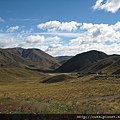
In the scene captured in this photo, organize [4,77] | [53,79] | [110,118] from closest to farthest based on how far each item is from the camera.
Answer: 1. [110,118]
2. [53,79]
3. [4,77]

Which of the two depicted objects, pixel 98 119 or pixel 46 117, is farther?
pixel 46 117

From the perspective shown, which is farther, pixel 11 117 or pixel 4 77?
pixel 4 77

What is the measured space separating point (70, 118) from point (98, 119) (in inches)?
41.7

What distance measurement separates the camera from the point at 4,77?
185 m

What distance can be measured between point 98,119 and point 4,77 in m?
182

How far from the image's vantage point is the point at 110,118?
8.95 meters

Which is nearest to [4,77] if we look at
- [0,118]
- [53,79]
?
[53,79]

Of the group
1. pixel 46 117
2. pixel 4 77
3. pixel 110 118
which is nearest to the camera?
pixel 110 118

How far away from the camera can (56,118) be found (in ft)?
30.7

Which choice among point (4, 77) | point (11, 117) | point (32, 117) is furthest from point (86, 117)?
point (4, 77)

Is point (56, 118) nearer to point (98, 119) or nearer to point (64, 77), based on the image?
point (98, 119)

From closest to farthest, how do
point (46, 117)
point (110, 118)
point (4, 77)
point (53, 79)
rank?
point (110, 118)
point (46, 117)
point (53, 79)
point (4, 77)

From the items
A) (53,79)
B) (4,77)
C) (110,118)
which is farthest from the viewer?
(4,77)

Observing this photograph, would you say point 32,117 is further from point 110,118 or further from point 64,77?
point 64,77
